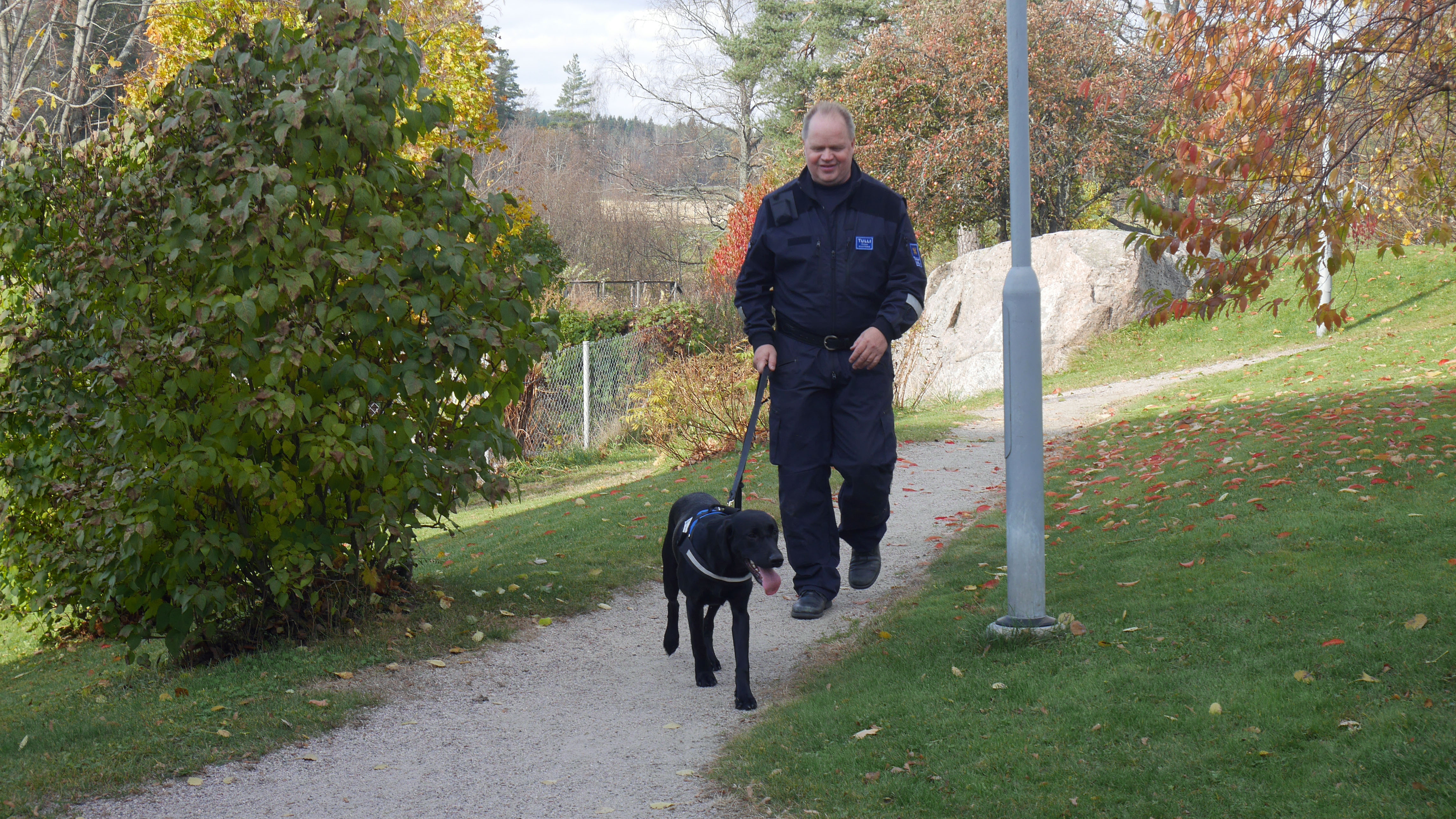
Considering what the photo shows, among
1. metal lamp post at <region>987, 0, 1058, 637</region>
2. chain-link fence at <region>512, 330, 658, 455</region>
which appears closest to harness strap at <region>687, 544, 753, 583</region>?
metal lamp post at <region>987, 0, 1058, 637</region>

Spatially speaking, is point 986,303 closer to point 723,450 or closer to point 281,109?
point 723,450

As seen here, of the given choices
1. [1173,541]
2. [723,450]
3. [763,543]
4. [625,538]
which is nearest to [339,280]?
[763,543]

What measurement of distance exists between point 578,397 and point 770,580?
12237 mm

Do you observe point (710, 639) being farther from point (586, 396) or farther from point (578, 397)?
point (578, 397)

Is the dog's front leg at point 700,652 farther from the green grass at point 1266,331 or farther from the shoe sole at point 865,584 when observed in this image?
the green grass at point 1266,331

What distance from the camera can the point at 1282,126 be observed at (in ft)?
19.4

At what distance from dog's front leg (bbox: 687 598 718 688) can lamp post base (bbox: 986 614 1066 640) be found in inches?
45.4

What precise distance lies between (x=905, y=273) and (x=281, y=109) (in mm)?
2775

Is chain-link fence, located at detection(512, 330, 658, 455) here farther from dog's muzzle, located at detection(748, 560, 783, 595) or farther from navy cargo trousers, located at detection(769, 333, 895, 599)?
dog's muzzle, located at detection(748, 560, 783, 595)

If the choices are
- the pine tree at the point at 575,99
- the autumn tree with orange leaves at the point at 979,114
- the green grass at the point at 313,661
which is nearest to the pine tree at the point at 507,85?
the pine tree at the point at 575,99

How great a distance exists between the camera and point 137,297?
4613mm

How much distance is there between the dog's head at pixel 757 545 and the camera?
3.88 metres

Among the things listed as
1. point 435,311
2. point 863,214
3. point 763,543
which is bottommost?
point 763,543

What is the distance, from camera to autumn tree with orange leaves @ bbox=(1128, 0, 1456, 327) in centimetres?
575
